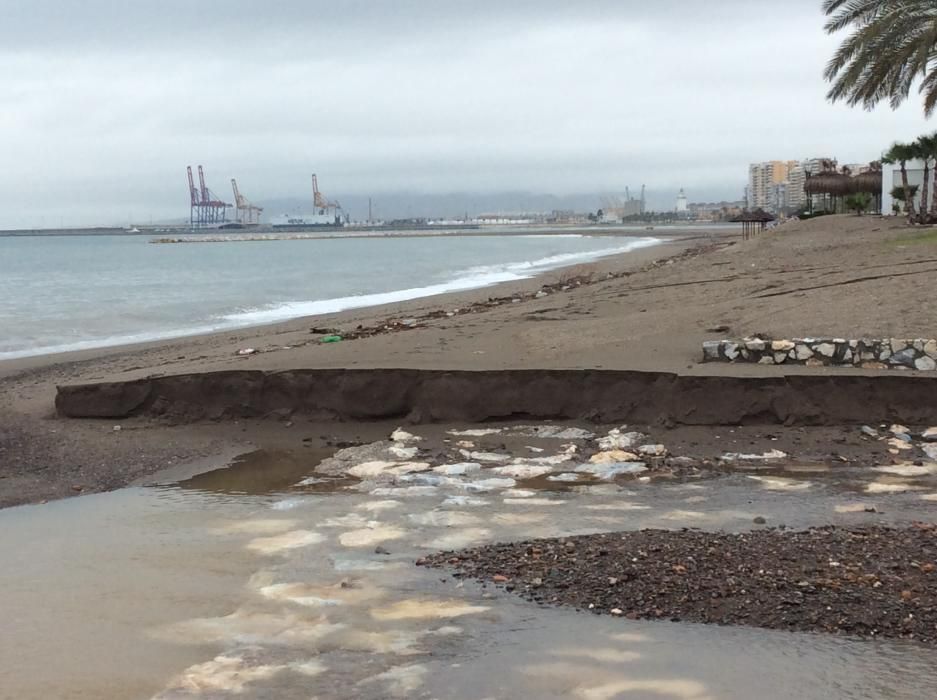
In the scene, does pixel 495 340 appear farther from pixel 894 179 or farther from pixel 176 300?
pixel 894 179

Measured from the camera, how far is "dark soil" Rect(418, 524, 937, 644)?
16.5 feet

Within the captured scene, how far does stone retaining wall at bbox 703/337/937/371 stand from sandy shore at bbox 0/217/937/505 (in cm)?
36

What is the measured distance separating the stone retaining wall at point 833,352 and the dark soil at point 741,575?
411 centimetres

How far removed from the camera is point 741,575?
A: 18.2 ft

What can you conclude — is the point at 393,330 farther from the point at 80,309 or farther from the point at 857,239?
the point at 857,239

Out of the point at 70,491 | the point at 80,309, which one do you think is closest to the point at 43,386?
the point at 70,491

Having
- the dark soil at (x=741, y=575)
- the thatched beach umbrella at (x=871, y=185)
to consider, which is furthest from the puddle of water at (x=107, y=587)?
the thatched beach umbrella at (x=871, y=185)

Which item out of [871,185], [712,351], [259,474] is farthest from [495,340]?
[871,185]

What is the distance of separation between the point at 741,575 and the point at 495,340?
8.30 metres

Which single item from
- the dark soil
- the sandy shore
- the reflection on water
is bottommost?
the reflection on water

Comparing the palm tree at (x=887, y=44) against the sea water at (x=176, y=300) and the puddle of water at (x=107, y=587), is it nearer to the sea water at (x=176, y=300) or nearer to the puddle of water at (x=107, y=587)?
the sea water at (x=176, y=300)

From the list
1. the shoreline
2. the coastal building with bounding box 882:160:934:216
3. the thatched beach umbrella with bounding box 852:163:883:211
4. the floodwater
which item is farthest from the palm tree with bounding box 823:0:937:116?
the thatched beach umbrella with bounding box 852:163:883:211

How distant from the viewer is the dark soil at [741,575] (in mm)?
5023

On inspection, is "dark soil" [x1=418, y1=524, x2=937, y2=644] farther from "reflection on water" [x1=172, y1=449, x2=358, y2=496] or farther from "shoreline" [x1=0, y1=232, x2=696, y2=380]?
"shoreline" [x1=0, y1=232, x2=696, y2=380]
